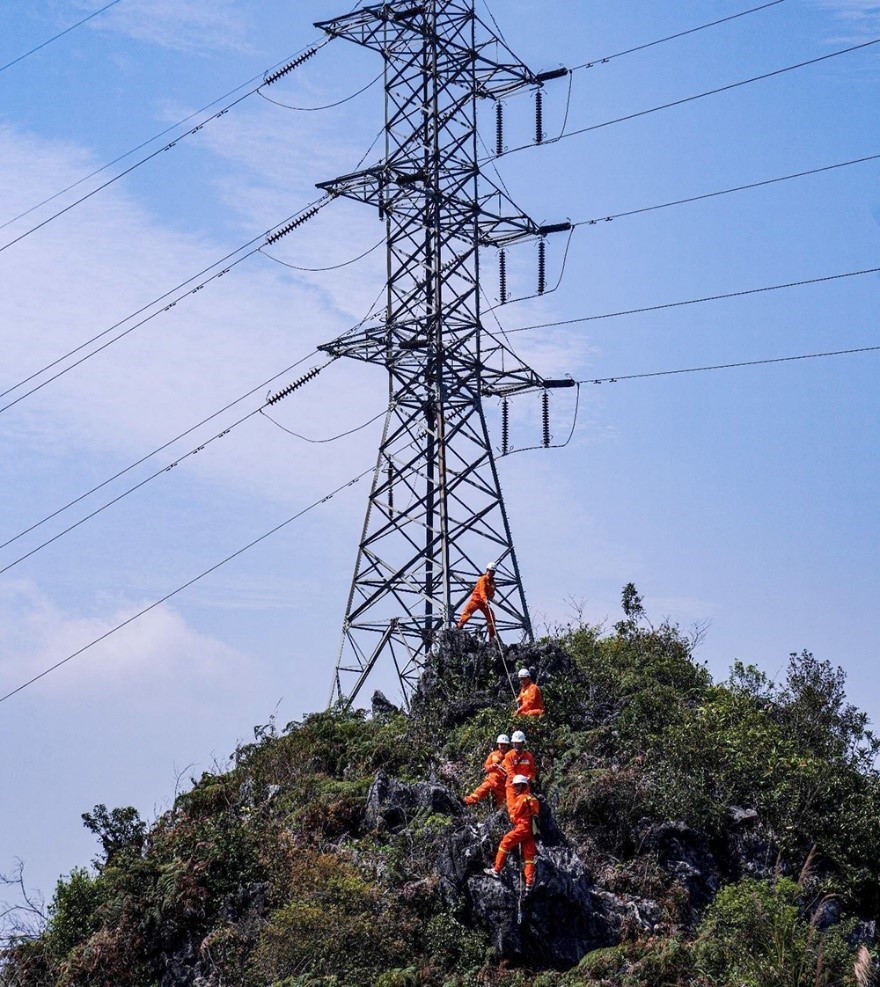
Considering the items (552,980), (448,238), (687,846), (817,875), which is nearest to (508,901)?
(552,980)

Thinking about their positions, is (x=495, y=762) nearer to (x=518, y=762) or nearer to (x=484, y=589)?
(x=518, y=762)

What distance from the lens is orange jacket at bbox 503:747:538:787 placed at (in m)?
29.3

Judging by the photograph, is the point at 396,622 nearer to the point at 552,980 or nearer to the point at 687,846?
the point at 687,846

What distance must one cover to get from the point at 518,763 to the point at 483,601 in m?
7.79

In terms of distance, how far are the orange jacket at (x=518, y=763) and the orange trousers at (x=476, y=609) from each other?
7.53 meters

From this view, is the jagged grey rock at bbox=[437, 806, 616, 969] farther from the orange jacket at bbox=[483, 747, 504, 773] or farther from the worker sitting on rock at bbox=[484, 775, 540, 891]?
the orange jacket at bbox=[483, 747, 504, 773]

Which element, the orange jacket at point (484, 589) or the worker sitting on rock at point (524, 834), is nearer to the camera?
the worker sitting on rock at point (524, 834)

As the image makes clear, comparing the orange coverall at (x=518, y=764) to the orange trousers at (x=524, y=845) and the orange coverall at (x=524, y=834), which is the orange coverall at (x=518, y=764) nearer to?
the orange coverall at (x=524, y=834)

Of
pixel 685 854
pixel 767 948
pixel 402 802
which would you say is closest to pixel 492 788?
pixel 402 802

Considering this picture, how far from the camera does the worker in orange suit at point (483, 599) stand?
3662 cm

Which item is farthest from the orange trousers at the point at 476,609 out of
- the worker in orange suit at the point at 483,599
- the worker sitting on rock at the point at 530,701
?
the worker sitting on rock at the point at 530,701

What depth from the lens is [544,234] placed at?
136ft

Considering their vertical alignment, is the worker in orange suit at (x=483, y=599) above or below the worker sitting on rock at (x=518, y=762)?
above

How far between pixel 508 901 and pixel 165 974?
23.6ft
